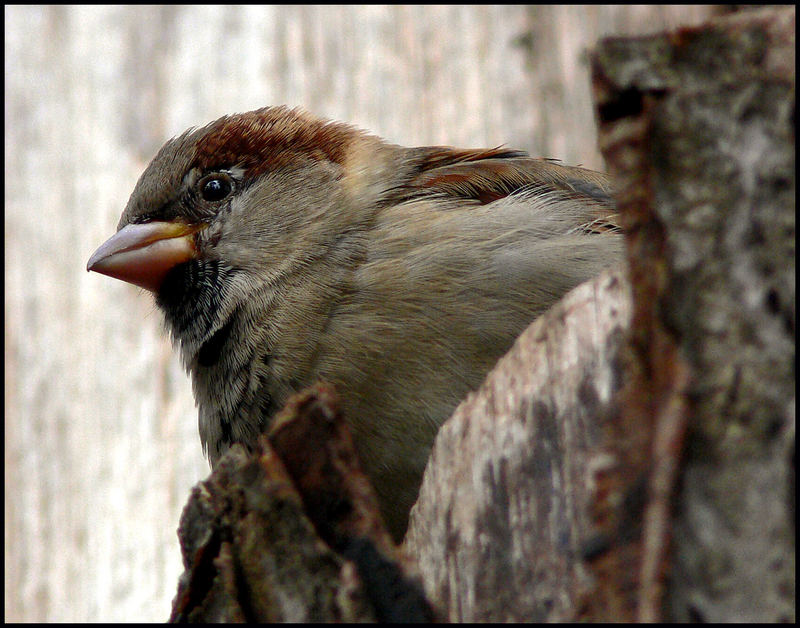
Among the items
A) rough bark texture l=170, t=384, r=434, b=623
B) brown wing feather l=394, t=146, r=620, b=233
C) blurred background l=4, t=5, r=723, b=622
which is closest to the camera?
rough bark texture l=170, t=384, r=434, b=623

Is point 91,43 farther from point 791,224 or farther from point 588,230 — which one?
point 791,224

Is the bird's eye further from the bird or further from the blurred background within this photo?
the blurred background

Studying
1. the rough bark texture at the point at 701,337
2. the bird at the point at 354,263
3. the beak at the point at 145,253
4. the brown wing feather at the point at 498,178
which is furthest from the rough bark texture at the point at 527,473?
the beak at the point at 145,253

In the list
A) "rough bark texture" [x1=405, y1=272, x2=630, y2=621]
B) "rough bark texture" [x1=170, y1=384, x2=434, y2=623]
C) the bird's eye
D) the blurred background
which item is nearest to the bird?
the bird's eye

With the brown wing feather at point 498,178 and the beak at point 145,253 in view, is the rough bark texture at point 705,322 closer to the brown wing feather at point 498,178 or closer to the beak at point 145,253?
the brown wing feather at point 498,178

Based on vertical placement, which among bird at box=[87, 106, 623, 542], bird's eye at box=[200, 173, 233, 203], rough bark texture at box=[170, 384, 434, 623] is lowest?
rough bark texture at box=[170, 384, 434, 623]

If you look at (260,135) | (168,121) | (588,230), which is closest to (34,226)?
(168,121)
